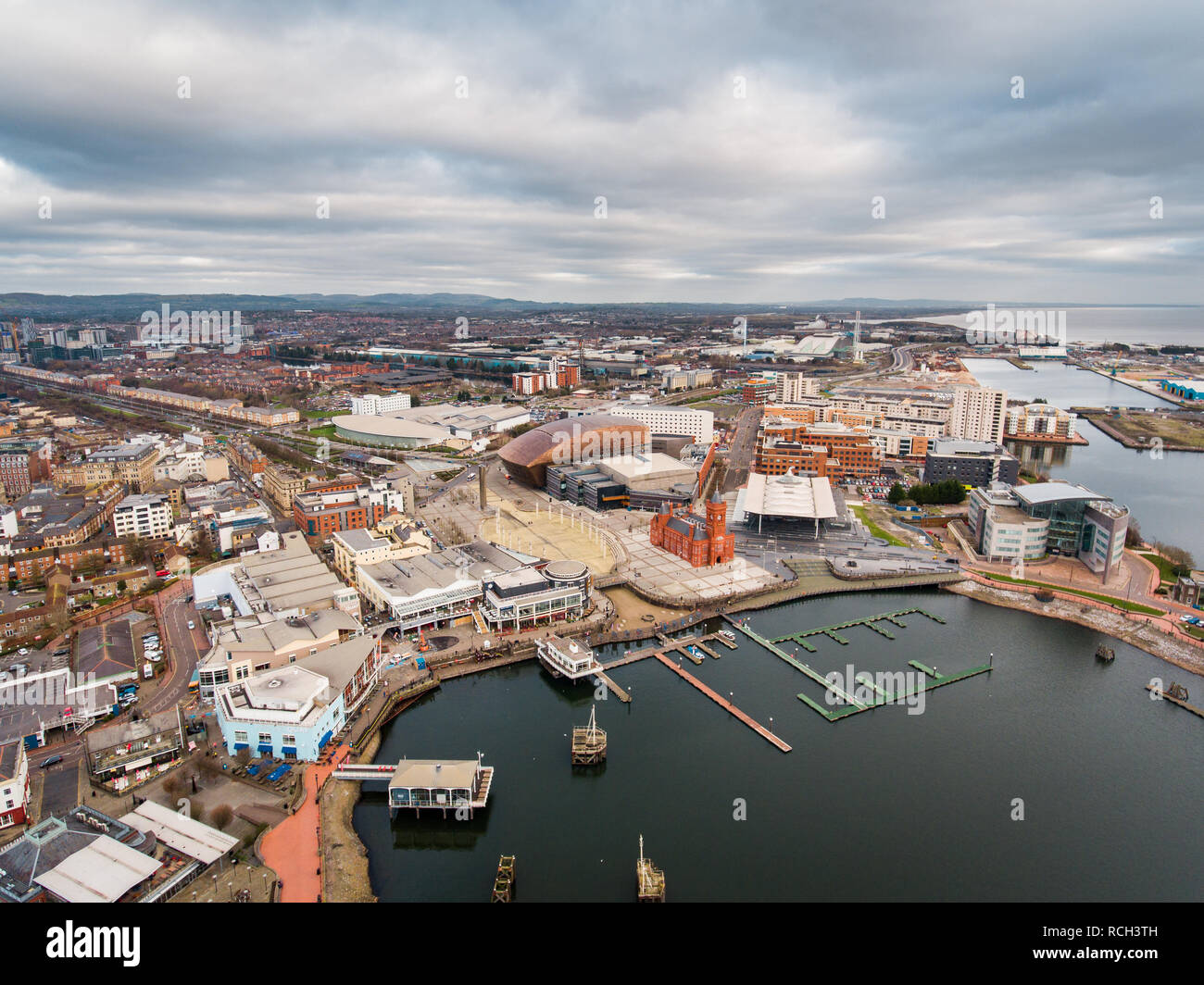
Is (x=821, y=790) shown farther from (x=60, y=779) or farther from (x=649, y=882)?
(x=60, y=779)

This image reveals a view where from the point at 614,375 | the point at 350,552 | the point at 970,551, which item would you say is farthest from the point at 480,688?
the point at 614,375

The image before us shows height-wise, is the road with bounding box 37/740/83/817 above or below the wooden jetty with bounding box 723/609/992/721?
below

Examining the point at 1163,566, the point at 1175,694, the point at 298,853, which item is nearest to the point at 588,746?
the point at 298,853

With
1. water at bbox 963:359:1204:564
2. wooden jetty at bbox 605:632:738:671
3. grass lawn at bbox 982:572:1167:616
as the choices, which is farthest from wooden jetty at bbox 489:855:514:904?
water at bbox 963:359:1204:564

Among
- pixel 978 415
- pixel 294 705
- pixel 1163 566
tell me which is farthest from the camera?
pixel 978 415

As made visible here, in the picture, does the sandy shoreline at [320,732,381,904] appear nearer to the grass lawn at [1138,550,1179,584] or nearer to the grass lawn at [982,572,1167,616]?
the grass lawn at [982,572,1167,616]
